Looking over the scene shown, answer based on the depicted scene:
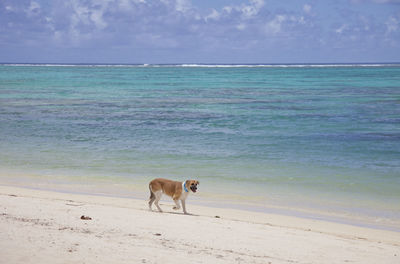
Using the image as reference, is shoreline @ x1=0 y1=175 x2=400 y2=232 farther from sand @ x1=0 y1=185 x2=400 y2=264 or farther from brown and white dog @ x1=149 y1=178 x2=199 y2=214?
brown and white dog @ x1=149 y1=178 x2=199 y2=214

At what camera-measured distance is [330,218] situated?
1031 cm

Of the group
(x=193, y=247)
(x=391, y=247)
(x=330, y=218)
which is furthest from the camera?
(x=330, y=218)

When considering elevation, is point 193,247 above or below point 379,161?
below

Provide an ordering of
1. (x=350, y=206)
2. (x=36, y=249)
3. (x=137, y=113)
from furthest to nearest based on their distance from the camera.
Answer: (x=137, y=113)
(x=350, y=206)
(x=36, y=249)

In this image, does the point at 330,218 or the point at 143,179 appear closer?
the point at 330,218

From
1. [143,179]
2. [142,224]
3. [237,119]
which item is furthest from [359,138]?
[142,224]

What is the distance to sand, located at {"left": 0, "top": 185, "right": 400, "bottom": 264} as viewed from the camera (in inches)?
259

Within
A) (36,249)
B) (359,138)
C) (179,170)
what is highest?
(359,138)

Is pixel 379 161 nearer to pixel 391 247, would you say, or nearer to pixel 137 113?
pixel 391 247

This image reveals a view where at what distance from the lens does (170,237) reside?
763 centimetres

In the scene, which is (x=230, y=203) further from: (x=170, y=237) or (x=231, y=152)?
(x=231, y=152)

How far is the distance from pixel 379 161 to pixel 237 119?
39.0ft

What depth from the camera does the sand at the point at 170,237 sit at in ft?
21.6

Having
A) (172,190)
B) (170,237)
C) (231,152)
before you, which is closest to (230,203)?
(172,190)
